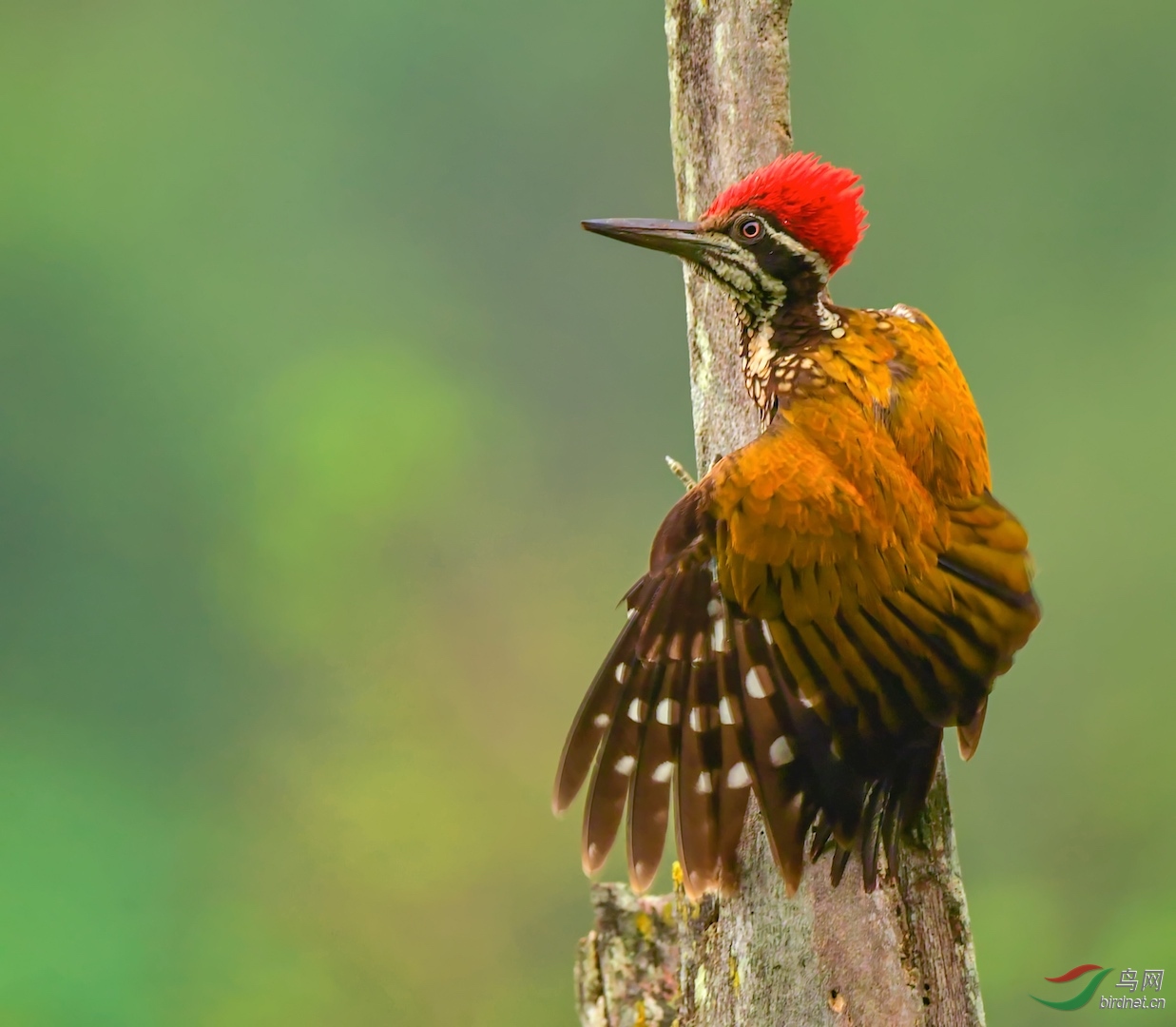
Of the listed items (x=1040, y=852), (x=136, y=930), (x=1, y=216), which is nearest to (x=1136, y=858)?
(x=1040, y=852)

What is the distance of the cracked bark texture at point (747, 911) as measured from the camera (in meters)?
1.65

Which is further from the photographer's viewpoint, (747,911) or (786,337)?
(786,337)

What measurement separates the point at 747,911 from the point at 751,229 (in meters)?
1.03

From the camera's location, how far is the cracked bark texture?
1646 mm

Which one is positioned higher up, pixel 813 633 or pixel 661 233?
pixel 661 233

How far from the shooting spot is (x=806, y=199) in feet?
5.81
